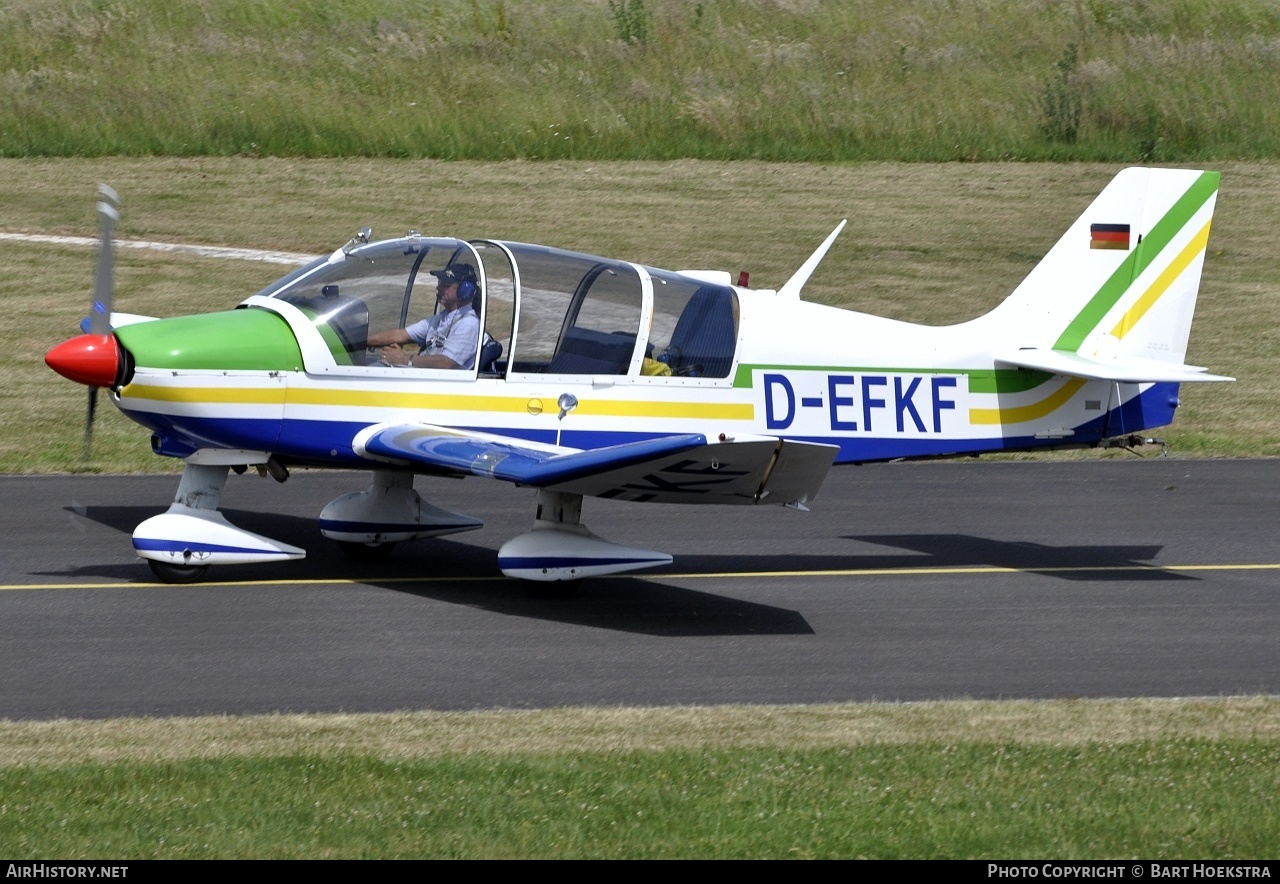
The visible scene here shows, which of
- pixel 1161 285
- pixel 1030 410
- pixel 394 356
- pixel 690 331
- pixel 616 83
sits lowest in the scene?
pixel 1030 410

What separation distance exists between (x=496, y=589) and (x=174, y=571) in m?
1.93

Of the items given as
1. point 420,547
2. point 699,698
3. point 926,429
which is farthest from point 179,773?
point 926,429

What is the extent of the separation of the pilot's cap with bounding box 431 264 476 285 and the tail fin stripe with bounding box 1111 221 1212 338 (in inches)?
168

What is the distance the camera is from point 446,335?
962cm

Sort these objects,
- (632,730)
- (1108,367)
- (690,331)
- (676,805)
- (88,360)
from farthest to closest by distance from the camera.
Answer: (1108,367) < (690,331) < (88,360) < (632,730) < (676,805)

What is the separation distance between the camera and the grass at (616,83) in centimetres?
2800

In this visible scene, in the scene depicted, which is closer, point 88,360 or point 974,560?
point 88,360

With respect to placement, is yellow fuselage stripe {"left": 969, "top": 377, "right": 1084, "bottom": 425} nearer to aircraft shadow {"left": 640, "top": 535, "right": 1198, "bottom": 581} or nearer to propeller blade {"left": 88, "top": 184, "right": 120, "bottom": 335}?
aircraft shadow {"left": 640, "top": 535, "right": 1198, "bottom": 581}

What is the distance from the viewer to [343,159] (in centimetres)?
2744

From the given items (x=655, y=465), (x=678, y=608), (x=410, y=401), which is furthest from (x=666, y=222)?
(x=655, y=465)

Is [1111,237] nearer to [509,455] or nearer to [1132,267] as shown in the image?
[1132,267]

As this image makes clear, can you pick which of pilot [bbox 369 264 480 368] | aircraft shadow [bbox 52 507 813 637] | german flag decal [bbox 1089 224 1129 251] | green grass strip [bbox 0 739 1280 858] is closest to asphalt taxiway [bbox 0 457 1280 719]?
aircraft shadow [bbox 52 507 813 637]

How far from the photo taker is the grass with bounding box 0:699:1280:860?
5562 millimetres

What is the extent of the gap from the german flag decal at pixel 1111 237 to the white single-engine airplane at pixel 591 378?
1 centimetres
